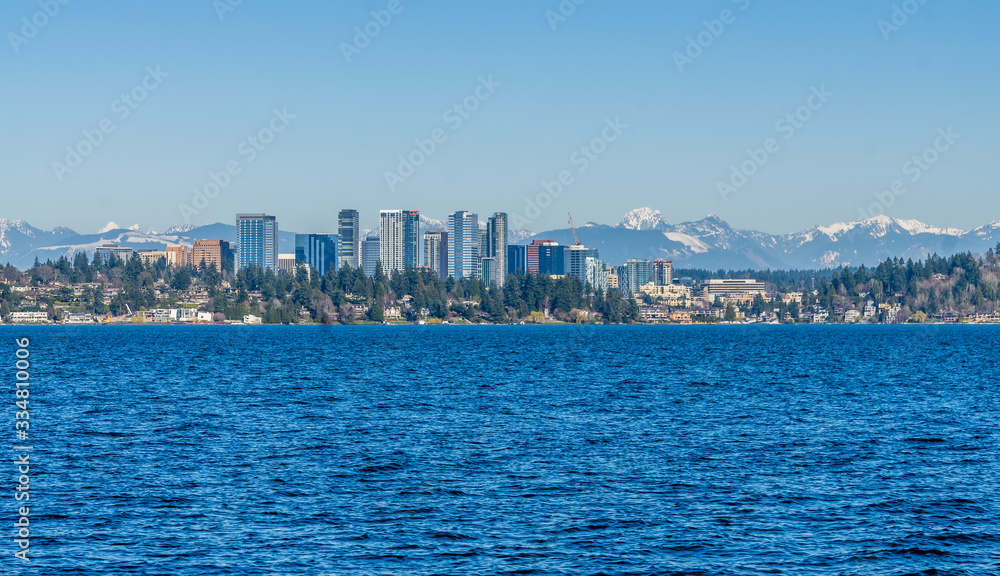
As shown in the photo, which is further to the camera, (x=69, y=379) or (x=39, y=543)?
(x=69, y=379)

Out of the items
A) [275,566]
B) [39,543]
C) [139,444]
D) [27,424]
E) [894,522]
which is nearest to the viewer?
[275,566]

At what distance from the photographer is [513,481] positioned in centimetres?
4156

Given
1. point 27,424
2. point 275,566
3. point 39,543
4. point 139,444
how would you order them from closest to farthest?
1. point 275,566
2. point 39,543
3. point 139,444
4. point 27,424

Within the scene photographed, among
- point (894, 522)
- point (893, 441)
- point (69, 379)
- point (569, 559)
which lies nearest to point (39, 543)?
point (569, 559)

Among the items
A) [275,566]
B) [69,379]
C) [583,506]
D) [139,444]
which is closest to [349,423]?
[139,444]

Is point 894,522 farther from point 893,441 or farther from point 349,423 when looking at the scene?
point 349,423

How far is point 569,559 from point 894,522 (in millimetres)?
12829

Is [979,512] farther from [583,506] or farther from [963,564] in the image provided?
[583,506]

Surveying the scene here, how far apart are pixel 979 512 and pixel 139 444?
3929 centimetres

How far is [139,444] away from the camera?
167ft

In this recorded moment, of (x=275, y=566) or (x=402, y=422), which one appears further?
(x=402, y=422)

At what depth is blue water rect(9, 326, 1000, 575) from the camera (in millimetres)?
30875

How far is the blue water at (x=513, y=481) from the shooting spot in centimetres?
3088

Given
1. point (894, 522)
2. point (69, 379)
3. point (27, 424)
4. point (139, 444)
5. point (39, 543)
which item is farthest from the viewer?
point (69, 379)
